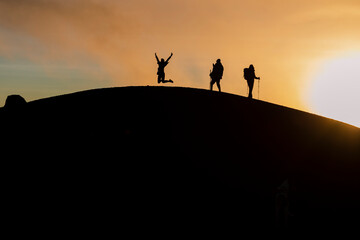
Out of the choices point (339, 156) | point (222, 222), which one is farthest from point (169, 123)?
point (339, 156)

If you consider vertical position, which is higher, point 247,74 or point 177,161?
point 247,74

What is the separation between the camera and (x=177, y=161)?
2391 centimetres

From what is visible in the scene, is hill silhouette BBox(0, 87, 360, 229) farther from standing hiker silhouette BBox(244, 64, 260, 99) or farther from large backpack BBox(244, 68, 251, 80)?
large backpack BBox(244, 68, 251, 80)

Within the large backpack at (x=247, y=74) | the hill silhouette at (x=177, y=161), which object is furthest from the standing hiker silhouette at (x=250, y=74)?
the hill silhouette at (x=177, y=161)

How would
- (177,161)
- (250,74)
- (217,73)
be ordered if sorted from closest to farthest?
(177,161) → (250,74) → (217,73)

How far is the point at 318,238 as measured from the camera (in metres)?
20.4

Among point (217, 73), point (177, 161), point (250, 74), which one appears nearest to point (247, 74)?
point (250, 74)

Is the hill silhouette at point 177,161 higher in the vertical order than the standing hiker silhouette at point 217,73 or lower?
lower

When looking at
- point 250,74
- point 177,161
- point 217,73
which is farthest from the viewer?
point 217,73

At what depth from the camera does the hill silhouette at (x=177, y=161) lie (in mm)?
21219

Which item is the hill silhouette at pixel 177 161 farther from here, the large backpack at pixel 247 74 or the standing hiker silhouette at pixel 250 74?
the large backpack at pixel 247 74

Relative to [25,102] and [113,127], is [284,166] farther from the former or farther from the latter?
[25,102]

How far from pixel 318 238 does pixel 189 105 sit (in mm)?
11838

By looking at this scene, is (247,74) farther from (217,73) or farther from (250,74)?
(217,73)
